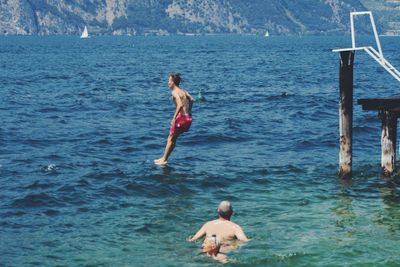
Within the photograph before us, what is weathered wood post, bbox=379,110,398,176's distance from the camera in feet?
58.2

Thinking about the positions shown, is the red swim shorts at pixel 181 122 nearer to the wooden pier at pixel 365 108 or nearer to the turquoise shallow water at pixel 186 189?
the turquoise shallow water at pixel 186 189

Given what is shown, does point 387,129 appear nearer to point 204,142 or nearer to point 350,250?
point 350,250

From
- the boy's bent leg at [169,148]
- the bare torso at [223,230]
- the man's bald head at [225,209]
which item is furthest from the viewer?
the boy's bent leg at [169,148]

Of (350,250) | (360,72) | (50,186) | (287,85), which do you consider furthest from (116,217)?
(360,72)

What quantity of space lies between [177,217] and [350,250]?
3873 mm

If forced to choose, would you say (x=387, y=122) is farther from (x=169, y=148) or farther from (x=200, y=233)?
(x=200, y=233)

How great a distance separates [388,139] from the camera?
58.7 feet

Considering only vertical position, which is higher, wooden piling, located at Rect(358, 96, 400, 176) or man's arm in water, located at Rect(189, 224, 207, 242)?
wooden piling, located at Rect(358, 96, 400, 176)

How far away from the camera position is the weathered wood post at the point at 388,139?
17.7 metres

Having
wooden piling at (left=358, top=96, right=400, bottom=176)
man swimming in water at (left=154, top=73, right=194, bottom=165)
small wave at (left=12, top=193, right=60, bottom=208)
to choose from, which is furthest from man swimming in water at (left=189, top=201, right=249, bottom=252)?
man swimming in water at (left=154, top=73, right=194, bottom=165)

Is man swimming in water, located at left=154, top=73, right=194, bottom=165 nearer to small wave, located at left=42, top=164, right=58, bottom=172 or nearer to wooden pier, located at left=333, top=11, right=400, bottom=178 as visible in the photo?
small wave, located at left=42, top=164, right=58, bottom=172

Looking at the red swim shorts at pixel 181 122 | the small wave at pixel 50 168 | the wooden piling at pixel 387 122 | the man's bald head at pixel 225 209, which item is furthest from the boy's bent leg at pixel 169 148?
the man's bald head at pixel 225 209

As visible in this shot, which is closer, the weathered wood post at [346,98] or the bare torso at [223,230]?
the bare torso at [223,230]

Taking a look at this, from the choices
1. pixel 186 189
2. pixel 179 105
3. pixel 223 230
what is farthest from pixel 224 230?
pixel 179 105
